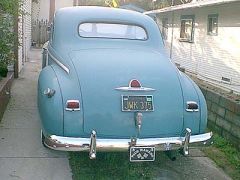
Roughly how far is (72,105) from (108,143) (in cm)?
60

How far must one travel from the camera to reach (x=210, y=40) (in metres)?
→ 12.8

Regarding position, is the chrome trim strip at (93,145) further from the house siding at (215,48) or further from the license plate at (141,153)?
the house siding at (215,48)

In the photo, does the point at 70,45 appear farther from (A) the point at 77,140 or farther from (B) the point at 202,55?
(B) the point at 202,55

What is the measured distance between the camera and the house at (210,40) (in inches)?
431

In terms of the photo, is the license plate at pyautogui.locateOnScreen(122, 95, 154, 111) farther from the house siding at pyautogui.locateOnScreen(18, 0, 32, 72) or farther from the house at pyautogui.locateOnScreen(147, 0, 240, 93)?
the house at pyautogui.locateOnScreen(147, 0, 240, 93)

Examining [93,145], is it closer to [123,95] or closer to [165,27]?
[123,95]

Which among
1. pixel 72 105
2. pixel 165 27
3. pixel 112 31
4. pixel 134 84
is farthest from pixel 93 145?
pixel 165 27

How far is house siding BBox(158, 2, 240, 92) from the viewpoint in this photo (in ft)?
35.8

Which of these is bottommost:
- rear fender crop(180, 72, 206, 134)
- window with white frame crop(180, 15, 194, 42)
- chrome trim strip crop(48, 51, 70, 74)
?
rear fender crop(180, 72, 206, 134)

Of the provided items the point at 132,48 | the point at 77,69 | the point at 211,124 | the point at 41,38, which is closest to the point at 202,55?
the point at 211,124

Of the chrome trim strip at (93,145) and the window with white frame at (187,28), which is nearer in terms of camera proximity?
the chrome trim strip at (93,145)

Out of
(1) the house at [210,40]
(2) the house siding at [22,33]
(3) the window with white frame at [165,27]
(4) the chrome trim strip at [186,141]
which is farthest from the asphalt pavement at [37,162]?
(3) the window with white frame at [165,27]

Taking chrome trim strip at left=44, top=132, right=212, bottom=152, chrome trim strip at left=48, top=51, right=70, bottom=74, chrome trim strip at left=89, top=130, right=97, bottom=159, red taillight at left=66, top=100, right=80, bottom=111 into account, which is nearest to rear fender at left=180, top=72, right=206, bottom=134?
chrome trim strip at left=44, top=132, right=212, bottom=152

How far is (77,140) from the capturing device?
14.0 ft
